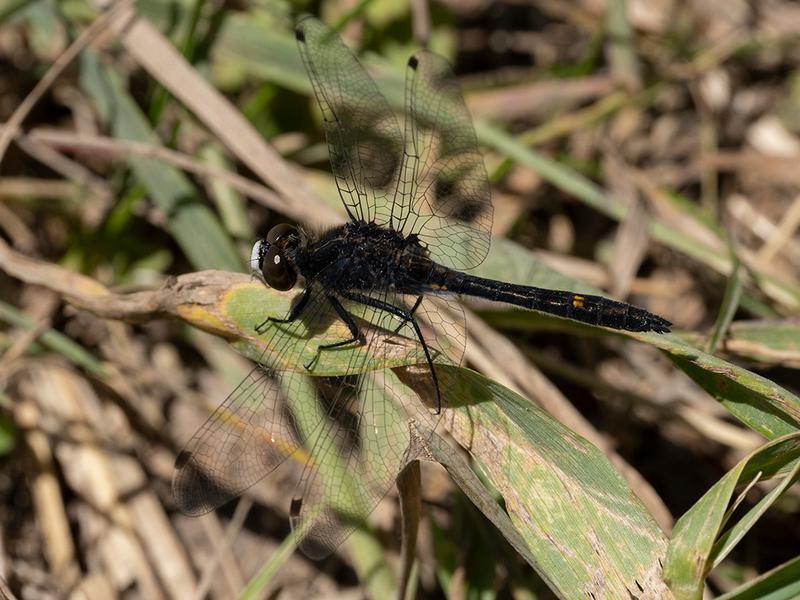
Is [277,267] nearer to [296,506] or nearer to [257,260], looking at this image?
[257,260]

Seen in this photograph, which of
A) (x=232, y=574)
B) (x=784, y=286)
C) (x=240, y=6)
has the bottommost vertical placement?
(x=232, y=574)

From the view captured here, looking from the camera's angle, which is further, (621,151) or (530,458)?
(621,151)

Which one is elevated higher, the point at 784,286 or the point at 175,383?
the point at 784,286

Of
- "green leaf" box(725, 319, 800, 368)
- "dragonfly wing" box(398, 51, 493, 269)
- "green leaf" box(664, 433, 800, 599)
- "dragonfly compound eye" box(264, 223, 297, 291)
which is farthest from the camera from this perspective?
"dragonfly wing" box(398, 51, 493, 269)

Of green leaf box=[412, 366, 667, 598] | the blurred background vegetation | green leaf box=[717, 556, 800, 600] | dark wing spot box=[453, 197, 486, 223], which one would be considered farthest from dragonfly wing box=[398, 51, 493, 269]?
green leaf box=[717, 556, 800, 600]

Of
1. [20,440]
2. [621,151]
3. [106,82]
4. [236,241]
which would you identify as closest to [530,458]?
[236,241]

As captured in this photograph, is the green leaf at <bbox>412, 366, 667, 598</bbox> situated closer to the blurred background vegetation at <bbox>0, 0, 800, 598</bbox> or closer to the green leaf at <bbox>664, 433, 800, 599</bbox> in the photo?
the green leaf at <bbox>664, 433, 800, 599</bbox>

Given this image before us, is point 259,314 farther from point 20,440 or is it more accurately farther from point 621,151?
point 621,151
